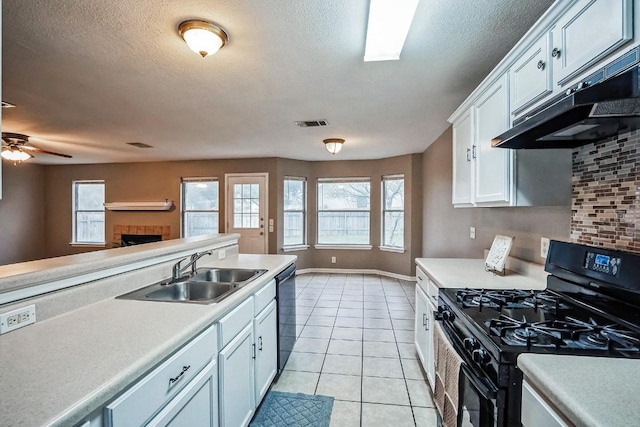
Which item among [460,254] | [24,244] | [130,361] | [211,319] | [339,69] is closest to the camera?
[130,361]

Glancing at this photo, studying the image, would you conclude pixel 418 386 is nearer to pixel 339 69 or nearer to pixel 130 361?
pixel 130 361

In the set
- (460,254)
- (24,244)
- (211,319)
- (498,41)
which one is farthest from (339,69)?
(24,244)

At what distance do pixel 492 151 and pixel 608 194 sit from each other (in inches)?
23.9

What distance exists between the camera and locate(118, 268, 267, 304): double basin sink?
1.66 m

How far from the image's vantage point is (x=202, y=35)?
1.78m

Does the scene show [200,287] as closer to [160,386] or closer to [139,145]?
[160,386]

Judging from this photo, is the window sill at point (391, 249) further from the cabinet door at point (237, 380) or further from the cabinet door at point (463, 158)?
the cabinet door at point (237, 380)

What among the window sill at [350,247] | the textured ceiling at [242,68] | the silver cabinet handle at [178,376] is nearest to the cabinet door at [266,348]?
the silver cabinet handle at [178,376]

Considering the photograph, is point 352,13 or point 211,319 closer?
point 211,319

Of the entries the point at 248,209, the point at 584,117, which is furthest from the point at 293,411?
the point at 248,209

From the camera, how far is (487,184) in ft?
6.55

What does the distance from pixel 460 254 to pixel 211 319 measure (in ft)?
10.6

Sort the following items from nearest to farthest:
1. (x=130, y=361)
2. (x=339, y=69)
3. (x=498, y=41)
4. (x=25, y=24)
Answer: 1. (x=130, y=361)
2. (x=25, y=24)
3. (x=498, y=41)
4. (x=339, y=69)

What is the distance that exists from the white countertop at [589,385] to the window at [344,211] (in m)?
5.41
